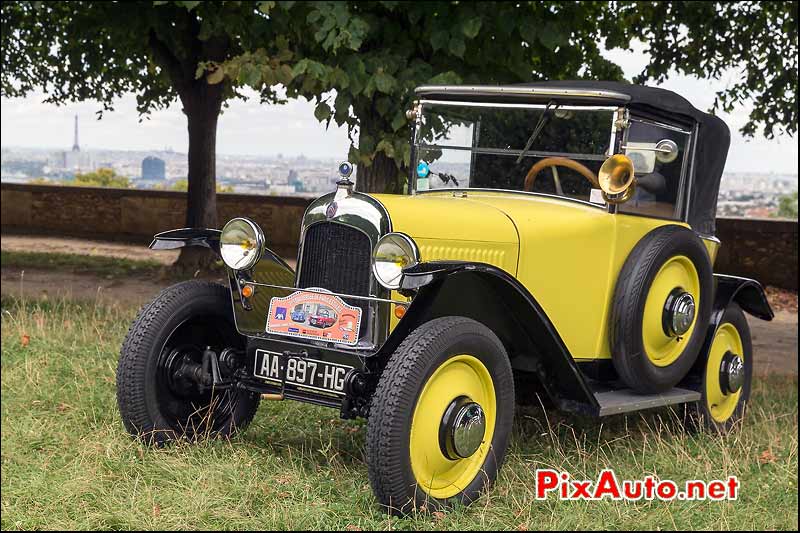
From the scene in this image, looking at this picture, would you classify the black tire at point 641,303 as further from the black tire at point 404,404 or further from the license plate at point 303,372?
the license plate at point 303,372

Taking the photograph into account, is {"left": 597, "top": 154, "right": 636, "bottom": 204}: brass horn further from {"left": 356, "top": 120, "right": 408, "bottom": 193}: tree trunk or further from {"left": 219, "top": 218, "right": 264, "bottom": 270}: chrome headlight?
{"left": 356, "top": 120, "right": 408, "bottom": 193}: tree trunk

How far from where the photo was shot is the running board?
203 inches

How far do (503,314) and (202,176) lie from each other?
1026 centimetres

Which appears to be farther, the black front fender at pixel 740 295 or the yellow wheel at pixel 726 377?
the black front fender at pixel 740 295

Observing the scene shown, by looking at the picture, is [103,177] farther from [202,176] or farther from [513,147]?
[513,147]

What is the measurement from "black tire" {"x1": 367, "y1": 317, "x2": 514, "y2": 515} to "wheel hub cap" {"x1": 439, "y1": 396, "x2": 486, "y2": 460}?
0.08 metres

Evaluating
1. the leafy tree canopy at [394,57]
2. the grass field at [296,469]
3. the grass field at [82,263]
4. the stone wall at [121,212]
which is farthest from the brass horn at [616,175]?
the stone wall at [121,212]

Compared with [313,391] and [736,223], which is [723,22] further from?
[313,391]

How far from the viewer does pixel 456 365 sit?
4445mm

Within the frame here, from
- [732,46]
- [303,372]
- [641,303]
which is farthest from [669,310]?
[732,46]

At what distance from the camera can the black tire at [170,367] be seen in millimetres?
4867

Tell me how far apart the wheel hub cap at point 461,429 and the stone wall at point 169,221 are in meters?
12.7

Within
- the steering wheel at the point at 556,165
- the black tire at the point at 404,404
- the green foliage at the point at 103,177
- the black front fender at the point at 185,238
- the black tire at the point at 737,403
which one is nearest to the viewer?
the black tire at the point at 404,404

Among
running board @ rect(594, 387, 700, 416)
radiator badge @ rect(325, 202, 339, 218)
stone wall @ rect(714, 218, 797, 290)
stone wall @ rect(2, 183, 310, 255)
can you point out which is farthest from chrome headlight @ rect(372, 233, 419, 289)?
stone wall @ rect(2, 183, 310, 255)
